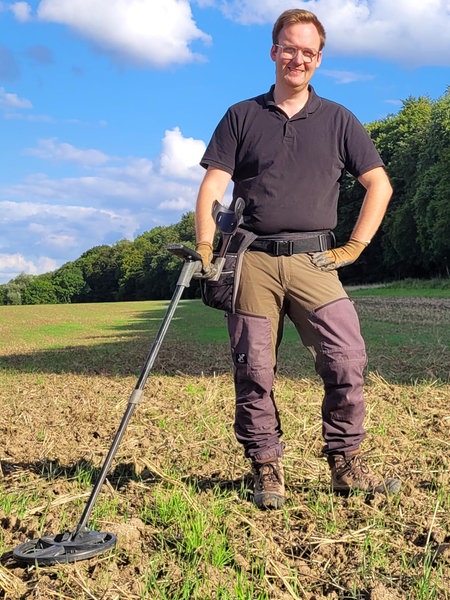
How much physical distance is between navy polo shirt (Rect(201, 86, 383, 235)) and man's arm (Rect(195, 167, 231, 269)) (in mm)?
56

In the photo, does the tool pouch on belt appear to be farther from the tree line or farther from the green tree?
the green tree

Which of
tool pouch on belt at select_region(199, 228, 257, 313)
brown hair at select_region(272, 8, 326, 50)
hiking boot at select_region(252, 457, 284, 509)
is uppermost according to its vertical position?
brown hair at select_region(272, 8, 326, 50)

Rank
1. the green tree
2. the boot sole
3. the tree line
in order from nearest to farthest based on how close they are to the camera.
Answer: the boot sole < the tree line < the green tree

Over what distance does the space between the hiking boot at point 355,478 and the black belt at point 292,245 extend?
3.67ft

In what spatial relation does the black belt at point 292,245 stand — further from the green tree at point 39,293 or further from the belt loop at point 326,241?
the green tree at point 39,293

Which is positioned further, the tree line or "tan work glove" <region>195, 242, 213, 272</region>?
the tree line

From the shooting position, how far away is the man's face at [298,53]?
162 inches

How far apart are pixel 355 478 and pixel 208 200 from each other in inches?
66.7

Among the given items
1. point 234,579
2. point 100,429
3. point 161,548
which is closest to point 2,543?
point 161,548

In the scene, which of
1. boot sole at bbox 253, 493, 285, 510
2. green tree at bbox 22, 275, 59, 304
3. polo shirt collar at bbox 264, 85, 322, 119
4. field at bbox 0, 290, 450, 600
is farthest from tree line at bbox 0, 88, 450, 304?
boot sole at bbox 253, 493, 285, 510

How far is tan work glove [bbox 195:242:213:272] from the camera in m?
4.02

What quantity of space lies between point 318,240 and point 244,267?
43 cm

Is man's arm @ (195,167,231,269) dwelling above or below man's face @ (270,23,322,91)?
below

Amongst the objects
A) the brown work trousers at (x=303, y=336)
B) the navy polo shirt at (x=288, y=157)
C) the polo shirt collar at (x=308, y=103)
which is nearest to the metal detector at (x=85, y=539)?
the brown work trousers at (x=303, y=336)
